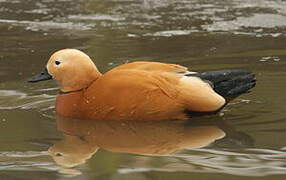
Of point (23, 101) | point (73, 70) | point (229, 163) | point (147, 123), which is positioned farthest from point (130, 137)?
point (23, 101)

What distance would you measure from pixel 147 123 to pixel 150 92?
0.85 ft

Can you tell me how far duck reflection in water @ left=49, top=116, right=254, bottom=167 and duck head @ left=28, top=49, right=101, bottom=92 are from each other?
0.27 metres

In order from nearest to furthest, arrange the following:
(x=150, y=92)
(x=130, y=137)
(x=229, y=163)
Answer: (x=229, y=163) → (x=130, y=137) → (x=150, y=92)

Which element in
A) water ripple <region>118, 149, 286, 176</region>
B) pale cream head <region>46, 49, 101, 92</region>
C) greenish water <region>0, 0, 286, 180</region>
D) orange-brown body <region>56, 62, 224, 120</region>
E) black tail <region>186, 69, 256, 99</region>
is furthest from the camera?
pale cream head <region>46, 49, 101, 92</region>

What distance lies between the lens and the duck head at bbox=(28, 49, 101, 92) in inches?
229

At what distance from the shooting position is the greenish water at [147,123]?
461 cm

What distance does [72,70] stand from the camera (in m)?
5.86

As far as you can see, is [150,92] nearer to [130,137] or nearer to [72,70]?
[130,137]

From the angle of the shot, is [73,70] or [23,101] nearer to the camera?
[73,70]

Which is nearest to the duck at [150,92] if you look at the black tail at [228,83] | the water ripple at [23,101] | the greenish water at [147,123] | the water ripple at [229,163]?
the black tail at [228,83]

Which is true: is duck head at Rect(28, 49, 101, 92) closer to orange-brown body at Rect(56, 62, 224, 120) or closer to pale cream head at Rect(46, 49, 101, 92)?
pale cream head at Rect(46, 49, 101, 92)

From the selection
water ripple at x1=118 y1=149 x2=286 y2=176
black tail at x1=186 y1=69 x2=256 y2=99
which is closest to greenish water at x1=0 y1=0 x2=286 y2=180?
water ripple at x1=118 y1=149 x2=286 y2=176

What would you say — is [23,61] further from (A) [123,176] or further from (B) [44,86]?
(A) [123,176]

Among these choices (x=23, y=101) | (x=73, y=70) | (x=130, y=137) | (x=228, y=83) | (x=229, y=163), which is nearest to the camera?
(x=229, y=163)
